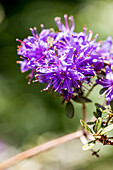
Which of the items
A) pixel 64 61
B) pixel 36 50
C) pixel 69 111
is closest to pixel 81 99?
pixel 69 111

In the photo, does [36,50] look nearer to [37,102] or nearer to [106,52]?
[106,52]

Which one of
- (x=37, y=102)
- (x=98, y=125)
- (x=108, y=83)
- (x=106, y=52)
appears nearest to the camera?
(x=98, y=125)

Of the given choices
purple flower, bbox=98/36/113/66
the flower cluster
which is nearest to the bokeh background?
purple flower, bbox=98/36/113/66

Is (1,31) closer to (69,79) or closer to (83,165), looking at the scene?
(83,165)

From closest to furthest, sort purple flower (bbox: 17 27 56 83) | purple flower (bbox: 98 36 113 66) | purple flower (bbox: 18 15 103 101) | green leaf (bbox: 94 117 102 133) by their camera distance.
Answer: green leaf (bbox: 94 117 102 133)
purple flower (bbox: 18 15 103 101)
purple flower (bbox: 17 27 56 83)
purple flower (bbox: 98 36 113 66)

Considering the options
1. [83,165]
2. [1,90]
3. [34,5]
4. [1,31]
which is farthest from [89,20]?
[83,165]

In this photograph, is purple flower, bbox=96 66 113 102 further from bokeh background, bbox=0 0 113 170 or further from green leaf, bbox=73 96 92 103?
bokeh background, bbox=0 0 113 170
